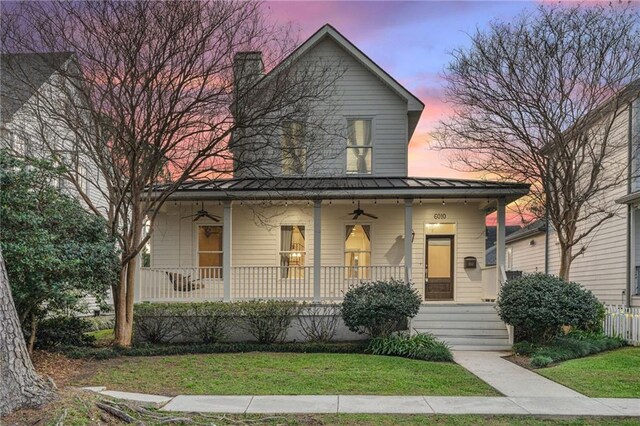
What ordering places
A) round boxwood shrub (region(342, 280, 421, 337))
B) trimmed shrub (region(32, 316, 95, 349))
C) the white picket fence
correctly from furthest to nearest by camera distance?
the white picket fence, round boxwood shrub (region(342, 280, 421, 337)), trimmed shrub (region(32, 316, 95, 349))

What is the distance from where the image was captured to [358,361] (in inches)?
387

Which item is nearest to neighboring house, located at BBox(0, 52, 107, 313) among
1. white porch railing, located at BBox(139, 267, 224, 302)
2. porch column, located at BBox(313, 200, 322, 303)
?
white porch railing, located at BBox(139, 267, 224, 302)

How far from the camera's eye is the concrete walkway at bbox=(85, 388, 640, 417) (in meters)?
6.32

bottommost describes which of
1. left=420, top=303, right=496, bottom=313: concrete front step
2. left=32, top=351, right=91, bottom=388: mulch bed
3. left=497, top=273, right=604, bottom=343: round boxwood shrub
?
left=32, top=351, right=91, bottom=388: mulch bed

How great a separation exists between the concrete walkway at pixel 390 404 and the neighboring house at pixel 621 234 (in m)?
8.90

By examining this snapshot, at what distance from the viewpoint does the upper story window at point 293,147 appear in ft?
40.2

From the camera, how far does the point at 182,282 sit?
13.7m

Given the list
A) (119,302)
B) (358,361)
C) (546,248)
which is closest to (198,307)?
(119,302)

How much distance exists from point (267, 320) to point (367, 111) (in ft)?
24.2

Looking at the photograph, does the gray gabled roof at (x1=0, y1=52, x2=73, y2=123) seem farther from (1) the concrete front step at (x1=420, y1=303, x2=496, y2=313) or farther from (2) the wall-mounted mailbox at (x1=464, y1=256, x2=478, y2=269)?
(2) the wall-mounted mailbox at (x1=464, y1=256, x2=478, y2=269)

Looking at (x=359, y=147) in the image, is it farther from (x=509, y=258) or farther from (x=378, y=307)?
(x=509, y=258)

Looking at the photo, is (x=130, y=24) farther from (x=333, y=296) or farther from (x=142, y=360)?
(x=333, y=296)

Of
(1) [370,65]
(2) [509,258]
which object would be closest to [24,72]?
(1) [370,65]

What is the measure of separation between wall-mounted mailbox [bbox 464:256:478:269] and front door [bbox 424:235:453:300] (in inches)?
18.0
